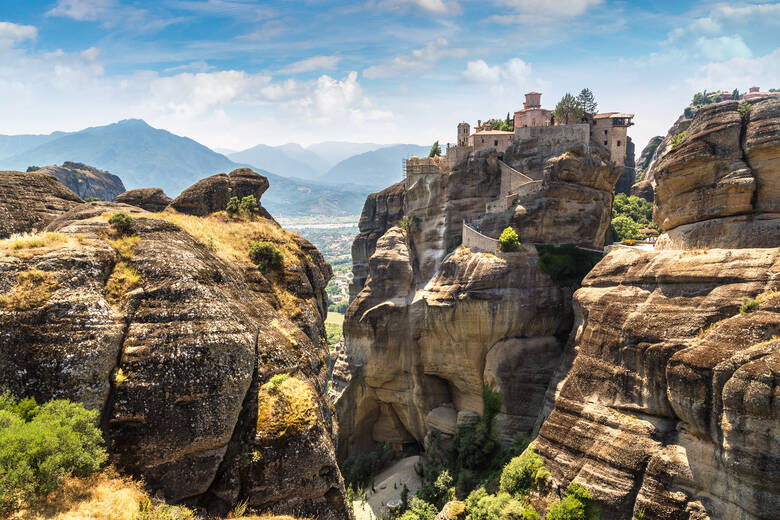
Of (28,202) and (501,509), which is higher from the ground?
(28,202)

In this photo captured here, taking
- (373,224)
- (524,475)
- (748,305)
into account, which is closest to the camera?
(748,305)

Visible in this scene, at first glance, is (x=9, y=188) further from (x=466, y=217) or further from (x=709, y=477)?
(x=466, y=217)

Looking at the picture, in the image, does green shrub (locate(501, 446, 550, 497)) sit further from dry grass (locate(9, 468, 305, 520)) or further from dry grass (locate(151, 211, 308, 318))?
dry grass (locate(9, 468, 305, 520))

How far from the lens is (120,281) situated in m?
14.0

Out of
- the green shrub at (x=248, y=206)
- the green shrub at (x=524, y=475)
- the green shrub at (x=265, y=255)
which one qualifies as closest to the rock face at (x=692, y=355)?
the green shrub at (x=524, y=475)

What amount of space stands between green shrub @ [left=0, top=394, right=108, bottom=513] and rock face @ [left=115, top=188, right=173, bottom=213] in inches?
1177

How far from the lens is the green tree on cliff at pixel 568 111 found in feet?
172

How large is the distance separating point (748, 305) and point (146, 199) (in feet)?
141

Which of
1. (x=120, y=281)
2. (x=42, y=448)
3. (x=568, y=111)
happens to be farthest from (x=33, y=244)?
(x=568, y=111)

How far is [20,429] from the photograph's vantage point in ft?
32.0

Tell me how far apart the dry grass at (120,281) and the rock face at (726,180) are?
31.3m

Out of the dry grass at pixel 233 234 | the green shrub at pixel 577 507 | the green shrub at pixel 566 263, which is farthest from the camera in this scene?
the green shrub at pixel 566 263

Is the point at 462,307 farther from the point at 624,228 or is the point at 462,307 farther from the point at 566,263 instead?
the point at 624,228

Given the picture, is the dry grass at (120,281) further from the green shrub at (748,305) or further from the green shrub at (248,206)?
the green shrub at (748,305)
